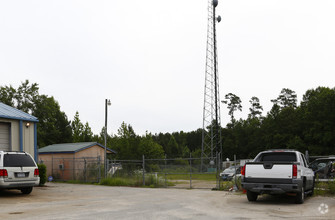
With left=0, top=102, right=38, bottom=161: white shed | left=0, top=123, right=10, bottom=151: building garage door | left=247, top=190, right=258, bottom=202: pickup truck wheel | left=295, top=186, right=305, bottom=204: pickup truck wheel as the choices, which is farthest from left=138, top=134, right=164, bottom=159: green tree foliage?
left=295, top=186, right=305, bottom=204: pickup truck wheel

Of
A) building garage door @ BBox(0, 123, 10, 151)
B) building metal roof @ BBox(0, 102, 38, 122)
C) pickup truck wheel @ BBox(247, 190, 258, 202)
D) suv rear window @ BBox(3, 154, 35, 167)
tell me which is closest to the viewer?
pickup truck wheel @ BBox(247, 190, 258, 202)

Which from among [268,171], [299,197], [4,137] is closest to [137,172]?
[4,137]

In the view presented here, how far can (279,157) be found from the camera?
45.6 feet

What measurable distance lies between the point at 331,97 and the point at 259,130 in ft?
67.3

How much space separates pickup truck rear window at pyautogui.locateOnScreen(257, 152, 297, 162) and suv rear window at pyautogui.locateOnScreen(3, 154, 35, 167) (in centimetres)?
965

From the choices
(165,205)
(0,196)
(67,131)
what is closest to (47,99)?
(67,131)

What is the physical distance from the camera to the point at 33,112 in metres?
60.5

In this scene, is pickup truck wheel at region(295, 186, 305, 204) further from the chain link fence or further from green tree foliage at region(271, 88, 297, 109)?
green tree foliage at region(271, 88, 297, 109)

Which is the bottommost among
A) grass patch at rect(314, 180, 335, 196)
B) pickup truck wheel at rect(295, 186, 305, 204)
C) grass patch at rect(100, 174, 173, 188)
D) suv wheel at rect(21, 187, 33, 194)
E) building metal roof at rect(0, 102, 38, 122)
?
grass patch at rect(100, 174, 173, 188)

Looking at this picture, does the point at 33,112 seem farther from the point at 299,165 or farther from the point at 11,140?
the point at 299,165

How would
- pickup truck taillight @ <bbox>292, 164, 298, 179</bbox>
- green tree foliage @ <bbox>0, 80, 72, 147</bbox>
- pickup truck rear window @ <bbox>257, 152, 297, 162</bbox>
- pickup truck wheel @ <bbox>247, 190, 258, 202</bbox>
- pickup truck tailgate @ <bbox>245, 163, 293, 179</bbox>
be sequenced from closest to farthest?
pickup truck taillight @ <bbox>292, 164, 298, 179</bbox> → pickup truck tailgate @ <bbox>245, 163, 293, 179</bbox> → pickup truck wheel @ <bbox>247, 190, 258, 202</bbox> → pickup truck rear window @ <bbox>257, 152, 297, 162</bbox> → green tree foliage @ <bbox>0, 80, 72, 147</bbox>

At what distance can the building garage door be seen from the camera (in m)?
20.4

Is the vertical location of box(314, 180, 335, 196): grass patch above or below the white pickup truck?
below

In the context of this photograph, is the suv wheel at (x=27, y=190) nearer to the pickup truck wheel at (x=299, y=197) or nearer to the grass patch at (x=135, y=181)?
the grass patch at (x=135, y=181)
